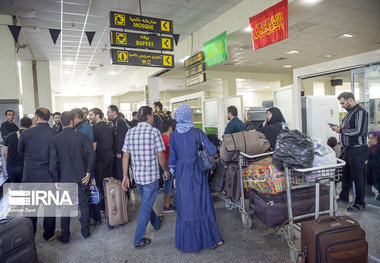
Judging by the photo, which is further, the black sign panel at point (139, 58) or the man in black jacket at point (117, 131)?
the black sign panel at point (139, 58)

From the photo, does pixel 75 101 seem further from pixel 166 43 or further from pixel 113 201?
pixel 113 201

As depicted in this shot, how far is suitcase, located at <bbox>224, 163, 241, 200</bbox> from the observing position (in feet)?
9.70

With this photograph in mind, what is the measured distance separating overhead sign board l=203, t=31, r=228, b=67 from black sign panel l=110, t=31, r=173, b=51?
1.16m

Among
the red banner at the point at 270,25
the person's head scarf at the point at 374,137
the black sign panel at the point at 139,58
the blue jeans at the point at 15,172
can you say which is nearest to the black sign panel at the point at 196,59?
the black sign panel at the point at 139,58

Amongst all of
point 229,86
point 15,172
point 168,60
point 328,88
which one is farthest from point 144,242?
point 328,88

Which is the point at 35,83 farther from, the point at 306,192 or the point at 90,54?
the point at 306,192

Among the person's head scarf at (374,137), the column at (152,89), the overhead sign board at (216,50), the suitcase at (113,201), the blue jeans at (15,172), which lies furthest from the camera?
the column at (152,89)

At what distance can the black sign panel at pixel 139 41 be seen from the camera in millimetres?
4121

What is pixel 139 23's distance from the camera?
13.9 ft

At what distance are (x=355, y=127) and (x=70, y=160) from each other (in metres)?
3.63

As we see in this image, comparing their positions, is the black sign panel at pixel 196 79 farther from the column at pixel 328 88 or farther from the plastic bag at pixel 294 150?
the column at pixel 328 88

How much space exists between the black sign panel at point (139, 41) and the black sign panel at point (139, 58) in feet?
0.61

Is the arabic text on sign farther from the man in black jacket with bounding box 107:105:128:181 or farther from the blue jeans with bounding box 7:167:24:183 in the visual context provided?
the blue jeans with bounding box 7:167:24:183

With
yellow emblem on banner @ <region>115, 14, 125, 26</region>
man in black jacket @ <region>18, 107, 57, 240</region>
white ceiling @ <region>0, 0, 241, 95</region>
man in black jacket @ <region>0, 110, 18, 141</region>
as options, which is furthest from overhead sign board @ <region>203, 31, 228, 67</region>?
man in black jacket @ <region>0, 110, 18, 141</region>
